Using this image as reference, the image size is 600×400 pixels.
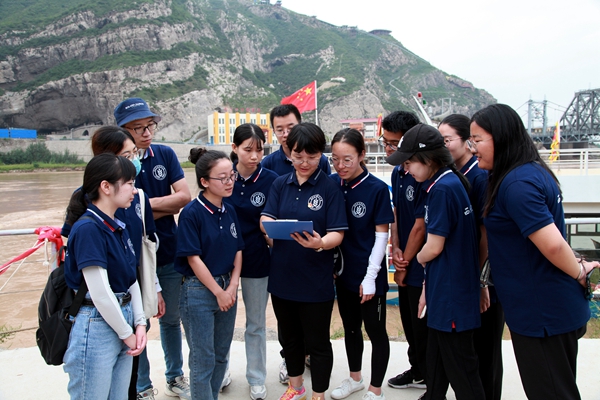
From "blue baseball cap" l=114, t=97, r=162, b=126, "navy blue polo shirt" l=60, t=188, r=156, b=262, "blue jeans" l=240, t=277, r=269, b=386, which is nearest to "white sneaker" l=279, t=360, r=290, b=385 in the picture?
"blue jeans" l=240, t=277, r=269, b=386

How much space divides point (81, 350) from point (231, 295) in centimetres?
82

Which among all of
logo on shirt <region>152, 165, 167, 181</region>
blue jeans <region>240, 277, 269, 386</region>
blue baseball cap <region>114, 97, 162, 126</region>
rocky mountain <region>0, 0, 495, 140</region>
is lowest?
blue jeans <region>240, 277, 269, 386</region>

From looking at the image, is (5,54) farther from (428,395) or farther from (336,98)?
(428,395)

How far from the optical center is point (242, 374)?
300 cm

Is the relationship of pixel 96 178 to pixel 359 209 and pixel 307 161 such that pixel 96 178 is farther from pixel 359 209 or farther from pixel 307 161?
pixel 359 209

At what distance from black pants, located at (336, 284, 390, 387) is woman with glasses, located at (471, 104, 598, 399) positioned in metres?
0.86

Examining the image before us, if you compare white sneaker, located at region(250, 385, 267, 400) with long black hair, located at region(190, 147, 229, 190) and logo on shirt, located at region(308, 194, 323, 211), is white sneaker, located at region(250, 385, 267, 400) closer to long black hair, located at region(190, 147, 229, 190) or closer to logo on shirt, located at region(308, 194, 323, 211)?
logo on shirt, located at region(308, 194, 323, 211)

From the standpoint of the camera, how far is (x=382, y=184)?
2.57m

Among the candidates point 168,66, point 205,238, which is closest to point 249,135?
point 205,238

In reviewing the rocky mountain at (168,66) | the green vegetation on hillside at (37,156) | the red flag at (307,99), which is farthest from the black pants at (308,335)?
the rocky mountain at (168,66)

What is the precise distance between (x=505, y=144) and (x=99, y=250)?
5.99 ft

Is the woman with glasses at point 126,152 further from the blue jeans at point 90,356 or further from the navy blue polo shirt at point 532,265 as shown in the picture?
the navy blue polo shirt at point 532,265

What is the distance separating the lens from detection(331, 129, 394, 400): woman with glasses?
2.48m

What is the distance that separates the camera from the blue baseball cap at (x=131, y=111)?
2.58 metres
